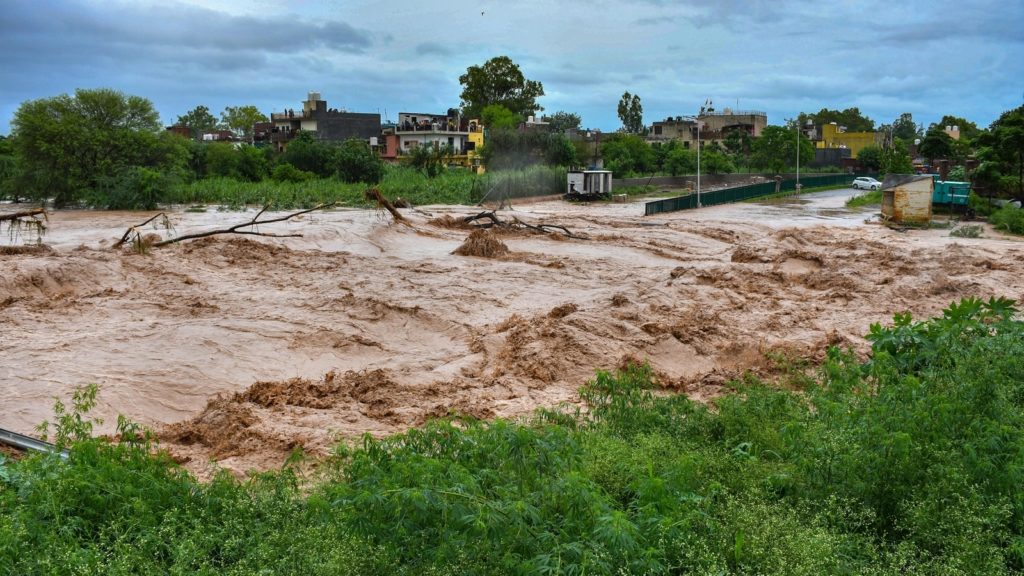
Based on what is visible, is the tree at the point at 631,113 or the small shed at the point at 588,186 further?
the tree at the point at 631,113

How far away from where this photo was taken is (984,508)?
558cm

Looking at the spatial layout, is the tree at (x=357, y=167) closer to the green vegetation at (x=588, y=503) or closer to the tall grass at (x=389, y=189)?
the tall grass at (x=389, y=189)

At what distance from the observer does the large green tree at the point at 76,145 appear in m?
39.3

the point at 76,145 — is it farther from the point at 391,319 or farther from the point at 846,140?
the point at 846,140

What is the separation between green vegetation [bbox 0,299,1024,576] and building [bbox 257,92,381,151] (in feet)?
245

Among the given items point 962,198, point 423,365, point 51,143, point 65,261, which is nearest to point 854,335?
point 423,365

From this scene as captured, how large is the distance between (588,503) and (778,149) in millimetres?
75718

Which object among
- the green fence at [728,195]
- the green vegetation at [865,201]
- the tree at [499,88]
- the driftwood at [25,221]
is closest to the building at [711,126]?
the tree at [499,88]

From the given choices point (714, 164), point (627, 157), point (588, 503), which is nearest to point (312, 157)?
point (627, 157)

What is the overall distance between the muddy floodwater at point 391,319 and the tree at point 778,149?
174 ft

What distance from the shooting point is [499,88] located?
93.2 meters

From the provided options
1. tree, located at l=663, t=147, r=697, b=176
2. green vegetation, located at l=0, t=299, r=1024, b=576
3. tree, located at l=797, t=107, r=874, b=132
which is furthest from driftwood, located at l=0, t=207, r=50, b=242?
tree, located at l=797, t=107, r=874, b=132

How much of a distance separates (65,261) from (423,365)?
925cm

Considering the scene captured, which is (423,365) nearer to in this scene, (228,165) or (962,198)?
(962,198)
